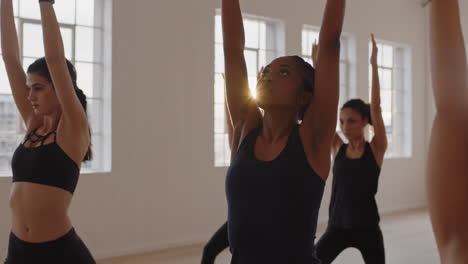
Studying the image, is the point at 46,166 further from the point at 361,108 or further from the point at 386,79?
the point at 386,79

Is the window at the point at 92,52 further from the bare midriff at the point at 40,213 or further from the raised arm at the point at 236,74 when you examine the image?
the raised arm at the point at 236,74

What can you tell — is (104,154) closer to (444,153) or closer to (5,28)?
(5,28)

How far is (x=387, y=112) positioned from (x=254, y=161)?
24.4 ft

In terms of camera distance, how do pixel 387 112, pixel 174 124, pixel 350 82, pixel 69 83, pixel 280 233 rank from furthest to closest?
pixel 387 112
pixel 350 82
pixel 174 124
pixel 69 83
pixel 280 233

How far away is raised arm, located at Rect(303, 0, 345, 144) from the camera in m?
1.27

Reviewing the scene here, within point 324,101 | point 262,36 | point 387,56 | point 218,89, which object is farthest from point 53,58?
point 387,56

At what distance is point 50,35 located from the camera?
180cm

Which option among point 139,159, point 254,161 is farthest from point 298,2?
point 254,161

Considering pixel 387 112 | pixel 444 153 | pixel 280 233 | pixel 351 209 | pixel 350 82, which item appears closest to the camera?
pixel 444 153

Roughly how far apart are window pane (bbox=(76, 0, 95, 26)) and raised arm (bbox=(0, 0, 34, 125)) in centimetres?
282

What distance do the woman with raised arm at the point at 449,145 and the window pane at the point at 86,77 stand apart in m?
4.76

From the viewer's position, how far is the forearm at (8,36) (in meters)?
2.16

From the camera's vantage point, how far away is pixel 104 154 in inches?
195

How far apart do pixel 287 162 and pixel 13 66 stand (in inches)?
56.5
